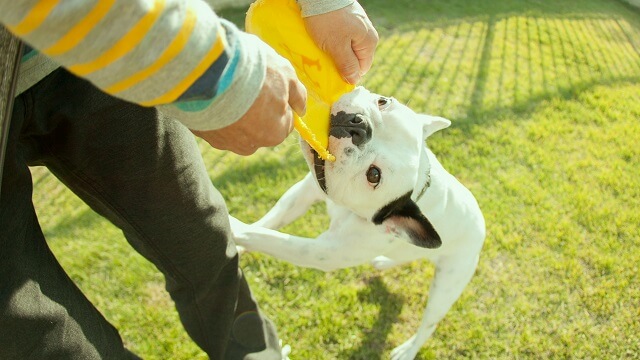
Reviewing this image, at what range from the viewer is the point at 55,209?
3822 millimetres

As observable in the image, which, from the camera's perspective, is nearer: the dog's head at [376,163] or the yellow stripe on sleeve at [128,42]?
the yellow stripe on sleeve at [128,42]

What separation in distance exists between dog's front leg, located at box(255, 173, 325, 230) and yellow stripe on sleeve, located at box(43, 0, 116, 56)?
6.83 ft

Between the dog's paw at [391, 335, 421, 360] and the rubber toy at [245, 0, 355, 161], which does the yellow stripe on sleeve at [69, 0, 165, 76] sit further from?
the dog's paw at [391, 335, 421, 360]

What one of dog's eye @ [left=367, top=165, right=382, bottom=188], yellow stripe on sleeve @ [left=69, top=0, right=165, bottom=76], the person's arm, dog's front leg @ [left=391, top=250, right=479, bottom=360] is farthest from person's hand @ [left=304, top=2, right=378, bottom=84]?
dog's front leg @ [left=391, top=250, right=479, bottom=360]

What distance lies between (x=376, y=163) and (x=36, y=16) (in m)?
1.62

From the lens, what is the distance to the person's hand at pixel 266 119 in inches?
56.1

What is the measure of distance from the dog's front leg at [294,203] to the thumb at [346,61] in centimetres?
89

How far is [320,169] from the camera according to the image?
2496mm

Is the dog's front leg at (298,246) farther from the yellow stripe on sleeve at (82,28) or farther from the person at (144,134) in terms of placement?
the yellow stripe on sleeve at (82,28)

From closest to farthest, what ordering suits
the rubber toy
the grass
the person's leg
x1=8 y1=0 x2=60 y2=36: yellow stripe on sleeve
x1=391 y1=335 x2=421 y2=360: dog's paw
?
1. x1=8 y1=0 x2=60 y2=36: yellow stripe on sleeve
2. the person's leg
3. the rubber toy
4. x1=391 y1=335 x2=421 y2=360: dog's paw
5. the grass

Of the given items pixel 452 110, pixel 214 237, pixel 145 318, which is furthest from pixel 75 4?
pixel 452 110

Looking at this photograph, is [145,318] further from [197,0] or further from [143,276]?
[197,0]

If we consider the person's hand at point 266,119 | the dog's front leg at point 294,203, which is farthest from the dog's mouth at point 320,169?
the person's hand at point 266,119

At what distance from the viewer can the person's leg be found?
154 cm
